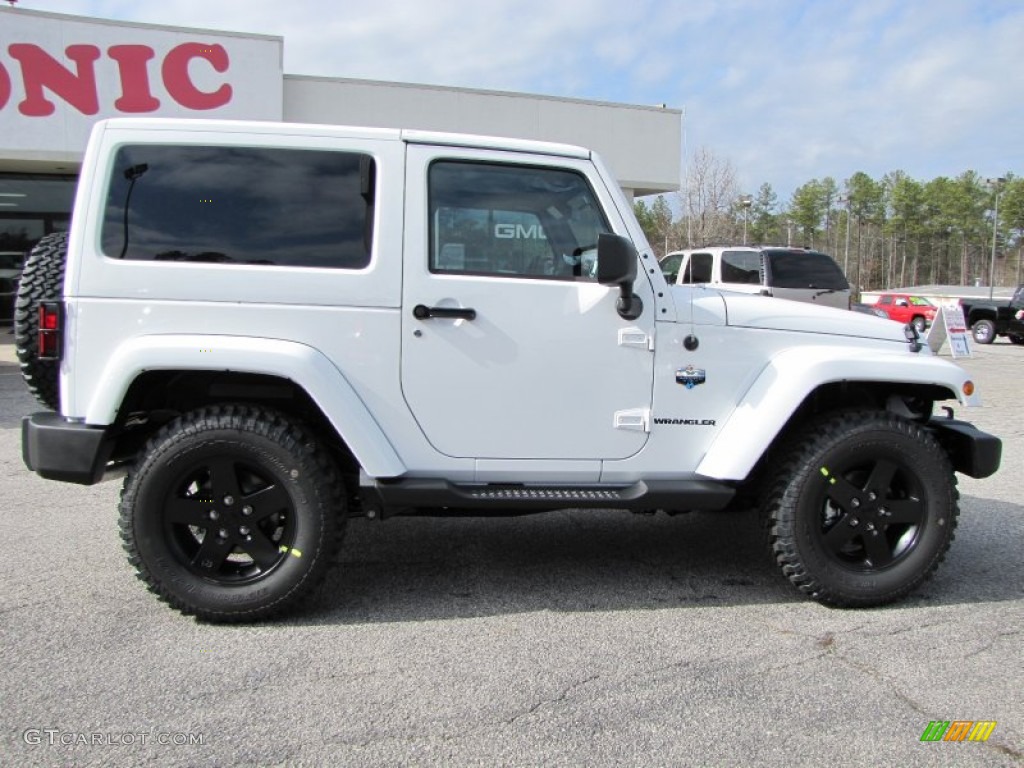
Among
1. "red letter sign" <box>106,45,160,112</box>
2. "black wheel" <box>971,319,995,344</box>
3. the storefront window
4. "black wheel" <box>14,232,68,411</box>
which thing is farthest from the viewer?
"black wheel" <box>971,319,995,344</box>

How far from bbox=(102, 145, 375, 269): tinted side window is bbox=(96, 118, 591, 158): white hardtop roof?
0.08 m

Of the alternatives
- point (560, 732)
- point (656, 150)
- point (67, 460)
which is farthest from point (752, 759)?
point (656, 150)

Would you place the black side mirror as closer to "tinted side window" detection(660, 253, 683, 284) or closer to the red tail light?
the red tail light

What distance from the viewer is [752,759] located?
258 cm

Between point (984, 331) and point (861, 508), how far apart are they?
23152 mm

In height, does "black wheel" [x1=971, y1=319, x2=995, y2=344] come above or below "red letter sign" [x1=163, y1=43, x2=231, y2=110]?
below

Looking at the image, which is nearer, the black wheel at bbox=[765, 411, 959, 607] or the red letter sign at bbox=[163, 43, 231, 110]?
the black wheel at bbox=[765, 411, 959, 607]

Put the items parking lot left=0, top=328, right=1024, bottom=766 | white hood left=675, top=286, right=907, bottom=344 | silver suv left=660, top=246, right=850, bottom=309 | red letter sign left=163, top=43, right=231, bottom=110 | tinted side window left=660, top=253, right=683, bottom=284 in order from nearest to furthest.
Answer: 1. parking lot left=0, top=328, right=1024, bottom=766
2. white hood left=675, top=286, right=907, bottom=344
3. silver suv left=660, top=246, right=850, bottom=309
4. tinted side window left=660, top=253, right=683, bottom=284
5. red letter sign left=163, top=43, right=231, bottom=110

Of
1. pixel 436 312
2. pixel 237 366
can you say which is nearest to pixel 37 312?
pixel 237 366

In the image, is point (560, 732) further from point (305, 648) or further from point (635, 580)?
point (635, 580)

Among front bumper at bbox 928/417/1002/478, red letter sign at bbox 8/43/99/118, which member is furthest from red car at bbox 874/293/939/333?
front bumper at bbox 928/417/1002/478

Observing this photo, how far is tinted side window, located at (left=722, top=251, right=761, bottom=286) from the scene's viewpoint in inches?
484

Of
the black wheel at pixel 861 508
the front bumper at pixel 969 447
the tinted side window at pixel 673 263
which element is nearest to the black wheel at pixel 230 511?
the black wheel at pixel 861 508

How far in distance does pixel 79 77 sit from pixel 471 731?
15978mm
